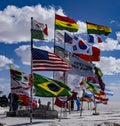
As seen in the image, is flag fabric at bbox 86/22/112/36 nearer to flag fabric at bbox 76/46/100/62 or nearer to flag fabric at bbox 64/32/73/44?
flag fabric at bbox 64/32/73/44

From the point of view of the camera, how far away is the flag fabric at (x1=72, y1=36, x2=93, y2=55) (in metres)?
39.5

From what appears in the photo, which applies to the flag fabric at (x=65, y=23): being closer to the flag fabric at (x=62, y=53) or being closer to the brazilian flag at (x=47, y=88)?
the flag fabric at (x=62, y=53)

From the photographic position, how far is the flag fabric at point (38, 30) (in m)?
29.0

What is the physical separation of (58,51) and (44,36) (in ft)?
29.1

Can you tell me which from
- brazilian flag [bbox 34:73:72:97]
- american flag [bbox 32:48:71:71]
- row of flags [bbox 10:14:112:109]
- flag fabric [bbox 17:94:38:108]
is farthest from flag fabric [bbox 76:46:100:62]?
american flag [bbox 32:48:71:71]

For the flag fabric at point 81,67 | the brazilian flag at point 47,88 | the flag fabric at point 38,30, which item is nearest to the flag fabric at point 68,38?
the flag fabric at point 81,67

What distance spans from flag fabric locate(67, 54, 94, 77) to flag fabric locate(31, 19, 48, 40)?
520cm

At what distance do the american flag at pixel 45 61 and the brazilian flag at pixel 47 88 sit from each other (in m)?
0.90

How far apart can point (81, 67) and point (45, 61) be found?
5426mm

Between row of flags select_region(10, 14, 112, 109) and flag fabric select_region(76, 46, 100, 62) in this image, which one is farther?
flag fabric select_region(76, 46, 100, 62)

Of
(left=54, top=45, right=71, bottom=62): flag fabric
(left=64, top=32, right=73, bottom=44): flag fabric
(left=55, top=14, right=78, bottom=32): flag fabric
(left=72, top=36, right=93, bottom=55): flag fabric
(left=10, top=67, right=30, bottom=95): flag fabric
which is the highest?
(left=55, top=14, right=78, bottom=32): flag fabric

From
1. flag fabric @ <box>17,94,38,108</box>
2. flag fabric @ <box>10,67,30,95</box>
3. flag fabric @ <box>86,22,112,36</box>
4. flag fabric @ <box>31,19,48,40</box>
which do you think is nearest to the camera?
flag fabric @ <box>31,19,48,40</box>

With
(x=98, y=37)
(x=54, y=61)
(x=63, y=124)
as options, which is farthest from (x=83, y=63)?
(x=98, y=37)

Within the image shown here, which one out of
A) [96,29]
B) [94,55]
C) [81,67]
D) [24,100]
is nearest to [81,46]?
[94,55]
